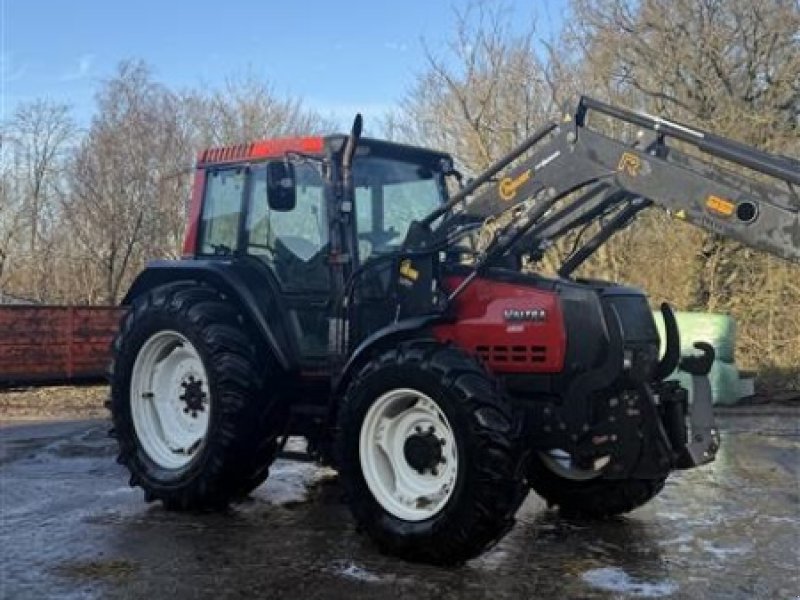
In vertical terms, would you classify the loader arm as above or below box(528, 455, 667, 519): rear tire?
above

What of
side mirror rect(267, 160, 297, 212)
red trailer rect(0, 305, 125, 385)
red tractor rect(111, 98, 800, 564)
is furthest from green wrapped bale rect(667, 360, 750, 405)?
red trailer rect(0, 305, 125, 385)

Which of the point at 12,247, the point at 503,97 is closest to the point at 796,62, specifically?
the point at 503,97

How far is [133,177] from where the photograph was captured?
28250 mm

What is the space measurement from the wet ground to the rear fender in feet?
3.79

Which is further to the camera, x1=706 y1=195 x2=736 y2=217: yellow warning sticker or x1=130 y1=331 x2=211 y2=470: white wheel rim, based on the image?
x1=130 y1=331 x2=211 y2=470: white wheel rim

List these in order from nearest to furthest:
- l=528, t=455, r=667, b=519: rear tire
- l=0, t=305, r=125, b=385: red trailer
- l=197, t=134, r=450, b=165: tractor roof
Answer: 1. l=528, t=455, r=667, b=519: rear tire
2. l=197, t=134, r=450, b=165: tractor roof
3. l=0, t=305, r=125, b=385: red trailer

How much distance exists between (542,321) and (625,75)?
15445 mm

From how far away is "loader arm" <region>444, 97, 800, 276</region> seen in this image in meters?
4.98

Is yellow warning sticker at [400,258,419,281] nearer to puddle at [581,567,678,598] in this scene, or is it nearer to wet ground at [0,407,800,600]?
wet ground at [0,407,800,600]

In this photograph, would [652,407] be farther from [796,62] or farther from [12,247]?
[12,247]

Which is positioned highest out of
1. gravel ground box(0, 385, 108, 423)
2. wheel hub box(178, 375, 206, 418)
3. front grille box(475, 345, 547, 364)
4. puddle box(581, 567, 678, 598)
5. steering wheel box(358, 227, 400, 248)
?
steering wheel box(358, 227, 400, 248)

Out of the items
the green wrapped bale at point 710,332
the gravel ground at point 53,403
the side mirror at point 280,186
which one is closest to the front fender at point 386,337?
the side mirror at point 280,186

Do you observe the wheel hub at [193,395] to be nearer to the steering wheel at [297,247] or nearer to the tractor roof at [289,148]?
the steering wheel at [297,247]

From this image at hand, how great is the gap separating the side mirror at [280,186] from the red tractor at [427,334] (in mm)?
20
